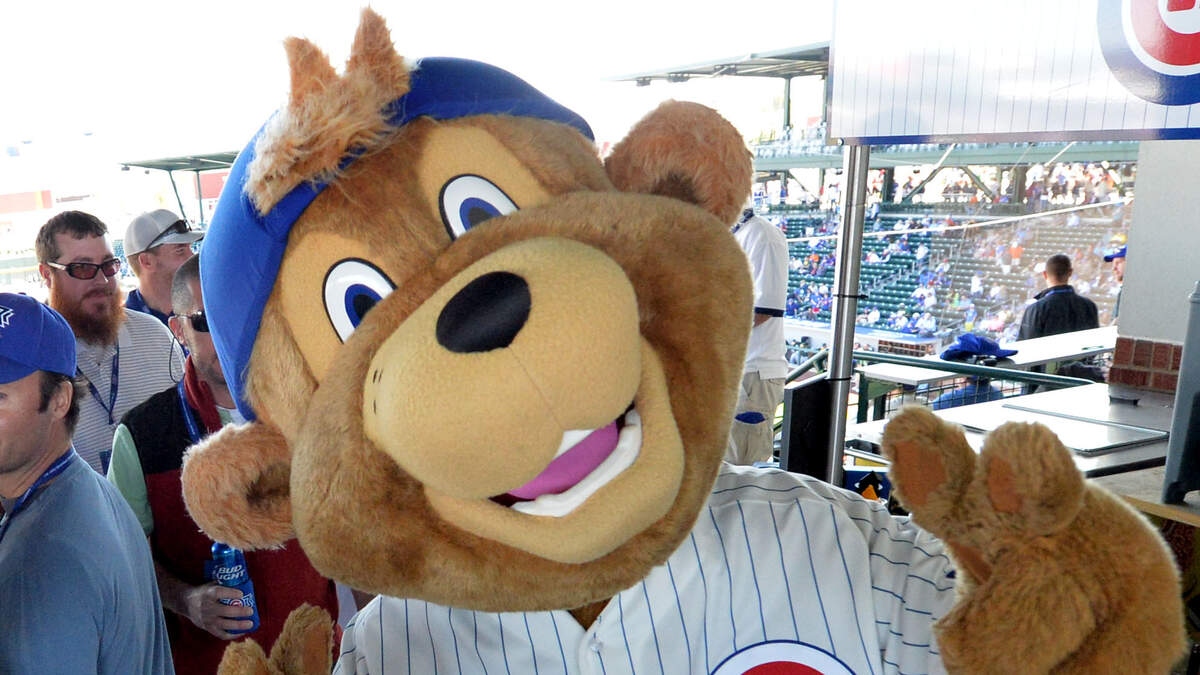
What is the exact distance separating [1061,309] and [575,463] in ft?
21.5

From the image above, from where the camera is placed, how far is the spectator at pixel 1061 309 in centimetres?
613

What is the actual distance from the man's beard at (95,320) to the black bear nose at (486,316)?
2572 mm

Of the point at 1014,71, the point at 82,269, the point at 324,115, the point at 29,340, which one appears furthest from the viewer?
the point at 82,269

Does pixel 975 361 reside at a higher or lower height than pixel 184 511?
lower

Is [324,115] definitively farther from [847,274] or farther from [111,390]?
[111,390]

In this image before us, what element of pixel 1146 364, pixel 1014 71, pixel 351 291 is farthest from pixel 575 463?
pixel 1146 364

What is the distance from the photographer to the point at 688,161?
85 centimetres

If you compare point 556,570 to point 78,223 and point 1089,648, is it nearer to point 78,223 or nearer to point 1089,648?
point 1089,648

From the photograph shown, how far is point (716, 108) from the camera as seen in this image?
36.2 inches

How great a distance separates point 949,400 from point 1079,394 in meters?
0.97

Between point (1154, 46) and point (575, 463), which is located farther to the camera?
point (1154, 46)

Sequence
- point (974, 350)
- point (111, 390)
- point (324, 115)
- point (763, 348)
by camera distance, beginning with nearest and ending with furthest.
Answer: point (324, 115)
point (111, 390)
point (763, 348)
point (974, 350)

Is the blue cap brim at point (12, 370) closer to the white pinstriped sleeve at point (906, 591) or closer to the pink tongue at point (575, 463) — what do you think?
the pink tongue at point (575, 463)


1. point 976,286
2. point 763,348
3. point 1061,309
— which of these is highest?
point 763,348
